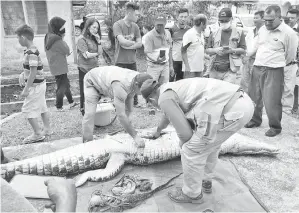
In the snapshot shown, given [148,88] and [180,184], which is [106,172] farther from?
[148,88]

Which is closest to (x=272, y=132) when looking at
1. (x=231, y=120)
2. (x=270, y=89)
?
(x=270, y=89)

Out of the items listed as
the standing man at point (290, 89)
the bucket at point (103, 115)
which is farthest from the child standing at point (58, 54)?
the standing man at point (290, 89)

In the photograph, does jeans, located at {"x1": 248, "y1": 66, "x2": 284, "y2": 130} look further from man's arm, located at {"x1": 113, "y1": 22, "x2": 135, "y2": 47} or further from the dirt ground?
man's arm, located at {"x1": 113, "y1": 22, "x2": 135, "y2": 47}

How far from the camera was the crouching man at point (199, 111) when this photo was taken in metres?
2.68

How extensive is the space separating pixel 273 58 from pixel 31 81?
3.88 metres

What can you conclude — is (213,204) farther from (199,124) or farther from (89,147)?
(89,147)

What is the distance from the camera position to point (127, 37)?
5.61m

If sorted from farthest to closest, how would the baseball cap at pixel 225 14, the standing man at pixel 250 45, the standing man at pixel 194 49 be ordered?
the standing man at pixel 250 45 → the standing man at pixel 194 49 → the baseball cap at pixel 225 14

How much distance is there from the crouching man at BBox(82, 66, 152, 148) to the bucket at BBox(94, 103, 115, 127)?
0.89m

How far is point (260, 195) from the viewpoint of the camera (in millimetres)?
3293

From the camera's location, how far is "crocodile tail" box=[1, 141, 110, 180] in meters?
3.41

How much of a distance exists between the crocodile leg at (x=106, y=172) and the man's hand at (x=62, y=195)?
31 cm

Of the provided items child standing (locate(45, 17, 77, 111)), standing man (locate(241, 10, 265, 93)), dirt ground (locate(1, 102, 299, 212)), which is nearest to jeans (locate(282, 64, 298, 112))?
dirt ground (locate(1, 102, 299, 212))

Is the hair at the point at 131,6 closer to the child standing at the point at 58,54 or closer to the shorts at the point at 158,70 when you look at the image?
the shorts at the point at 158,70
